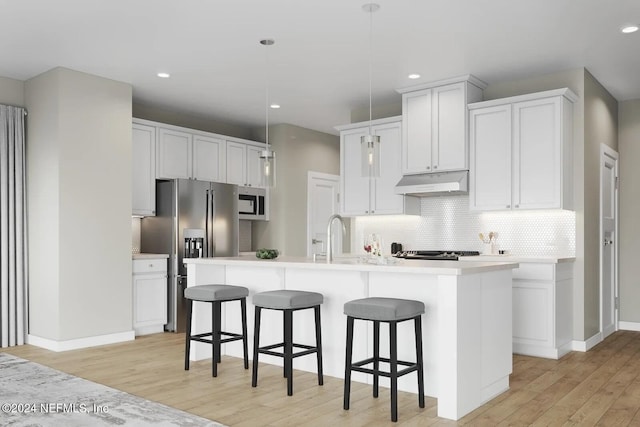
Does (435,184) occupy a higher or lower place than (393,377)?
higher

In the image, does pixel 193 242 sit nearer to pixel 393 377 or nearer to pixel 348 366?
pixel 348 366

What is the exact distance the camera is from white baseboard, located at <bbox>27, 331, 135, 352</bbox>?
5.21 metres

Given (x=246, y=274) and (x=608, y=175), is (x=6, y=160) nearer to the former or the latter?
(x=246, y=274)

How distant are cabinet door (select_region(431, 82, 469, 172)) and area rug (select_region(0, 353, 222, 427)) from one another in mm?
3710

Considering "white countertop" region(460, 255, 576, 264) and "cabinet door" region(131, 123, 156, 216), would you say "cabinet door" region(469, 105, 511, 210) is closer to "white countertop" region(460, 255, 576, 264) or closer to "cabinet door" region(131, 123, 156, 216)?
"white countertop" region(460, 255, 576, 264)

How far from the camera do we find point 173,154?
675 cm

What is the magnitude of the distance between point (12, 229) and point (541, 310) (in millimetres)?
5115

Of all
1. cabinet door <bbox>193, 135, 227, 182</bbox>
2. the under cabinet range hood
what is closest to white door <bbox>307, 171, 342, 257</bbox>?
cabinet door <bbox>193, 135, 227, 182</bbox>

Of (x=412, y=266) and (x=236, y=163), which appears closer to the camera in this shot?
(x=412, y=266)

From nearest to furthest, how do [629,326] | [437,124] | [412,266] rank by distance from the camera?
[412,266] < [437,124] < [629,326]

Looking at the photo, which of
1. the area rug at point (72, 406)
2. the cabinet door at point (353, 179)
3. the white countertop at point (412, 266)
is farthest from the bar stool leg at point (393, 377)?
the cabinet door at point (353, 179)

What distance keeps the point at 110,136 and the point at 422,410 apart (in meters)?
4.11

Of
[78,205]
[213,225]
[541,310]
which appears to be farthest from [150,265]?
[541,310]

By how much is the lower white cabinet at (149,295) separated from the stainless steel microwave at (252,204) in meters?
1.65
